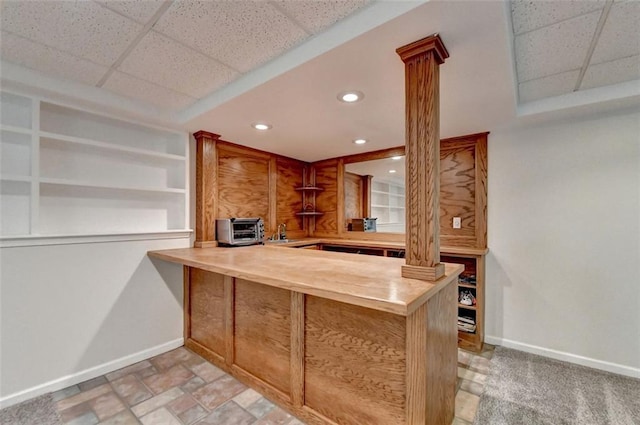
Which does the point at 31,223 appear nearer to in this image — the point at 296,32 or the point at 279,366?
the point at 279,366

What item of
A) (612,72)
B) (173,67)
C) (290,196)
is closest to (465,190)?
(612,72)

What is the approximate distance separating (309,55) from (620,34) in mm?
1689

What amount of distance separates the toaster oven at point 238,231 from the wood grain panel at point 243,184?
0.80 feet

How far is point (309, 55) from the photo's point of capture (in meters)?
1.55

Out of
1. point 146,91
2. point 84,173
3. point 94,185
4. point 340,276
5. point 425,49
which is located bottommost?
point 340,276

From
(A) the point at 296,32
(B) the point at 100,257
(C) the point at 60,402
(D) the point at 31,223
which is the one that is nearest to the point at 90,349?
(C) the point at 60,402

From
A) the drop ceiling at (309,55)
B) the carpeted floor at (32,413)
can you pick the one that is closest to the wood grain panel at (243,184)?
the drop ceiling at (309,55)

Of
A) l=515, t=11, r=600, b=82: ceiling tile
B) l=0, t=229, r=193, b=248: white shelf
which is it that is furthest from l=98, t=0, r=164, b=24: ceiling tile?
l=515, t=11, r=600, b=82: ceiling tile

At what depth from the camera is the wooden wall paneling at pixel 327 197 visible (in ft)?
13.2

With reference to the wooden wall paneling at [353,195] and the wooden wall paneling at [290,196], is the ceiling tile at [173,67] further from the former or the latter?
the wooden wall paneling at [353,195]

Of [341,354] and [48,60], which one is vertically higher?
[48,60]

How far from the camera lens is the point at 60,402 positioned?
1896 millimetres

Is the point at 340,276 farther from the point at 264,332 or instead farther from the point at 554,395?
the point at 554,395

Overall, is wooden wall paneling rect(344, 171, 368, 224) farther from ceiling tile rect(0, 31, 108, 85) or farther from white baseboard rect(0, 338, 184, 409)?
ceiling tile rect(0, 31, 108, 85)
